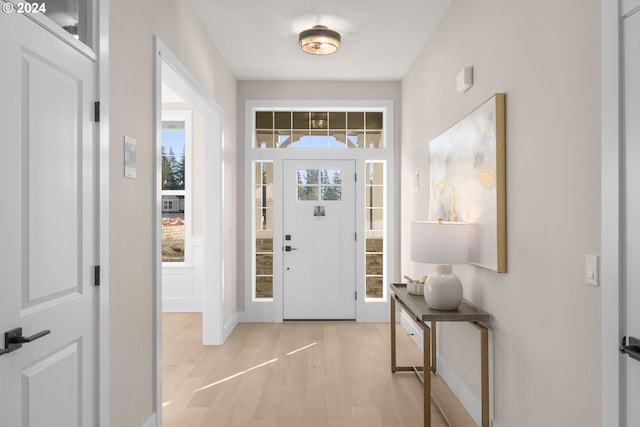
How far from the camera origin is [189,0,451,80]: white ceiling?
11.1 feet

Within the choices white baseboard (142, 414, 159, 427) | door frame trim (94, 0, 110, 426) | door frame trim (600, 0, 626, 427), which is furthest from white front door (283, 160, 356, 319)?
door frame trim (600, 0, 626, 427)

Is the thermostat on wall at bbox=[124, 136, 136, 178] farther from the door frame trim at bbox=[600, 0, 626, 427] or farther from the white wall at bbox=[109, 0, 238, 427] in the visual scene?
the door frame trim at bbox=[600, 0, 626, 427]

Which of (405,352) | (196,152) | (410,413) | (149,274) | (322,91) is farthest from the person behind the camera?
(196,152)

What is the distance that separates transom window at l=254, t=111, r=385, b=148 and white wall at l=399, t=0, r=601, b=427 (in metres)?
2.41

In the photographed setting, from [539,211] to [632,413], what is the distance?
91cm

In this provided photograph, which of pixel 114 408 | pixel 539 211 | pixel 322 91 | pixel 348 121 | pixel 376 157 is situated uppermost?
pixel 322 91

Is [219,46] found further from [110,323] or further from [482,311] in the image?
[482,311]

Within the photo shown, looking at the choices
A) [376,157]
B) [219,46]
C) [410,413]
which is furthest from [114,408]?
[376,157]

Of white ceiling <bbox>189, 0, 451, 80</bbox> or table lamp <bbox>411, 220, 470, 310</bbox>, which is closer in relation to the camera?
table lamp <bbox>411, 220, 470, 310</bbox>

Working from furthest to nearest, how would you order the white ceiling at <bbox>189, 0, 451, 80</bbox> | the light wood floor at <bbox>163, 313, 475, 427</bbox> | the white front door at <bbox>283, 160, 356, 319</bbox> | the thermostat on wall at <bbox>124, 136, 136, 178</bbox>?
the white front door at <bbox>283, 160, 356, 319</bbox>
the white ceiling at <bbox>189, 0, 451, 80</bbox>
the light wood floor at <bbox>163, 313, 475, 427</bbox>
the thermostat on wall at <bbox>124, 136, 136, 178</bbox>

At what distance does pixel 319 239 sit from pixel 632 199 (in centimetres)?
404

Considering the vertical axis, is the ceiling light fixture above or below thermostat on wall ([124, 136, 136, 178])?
above

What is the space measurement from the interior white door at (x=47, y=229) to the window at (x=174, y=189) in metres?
3.93

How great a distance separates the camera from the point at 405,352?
13.5ft
